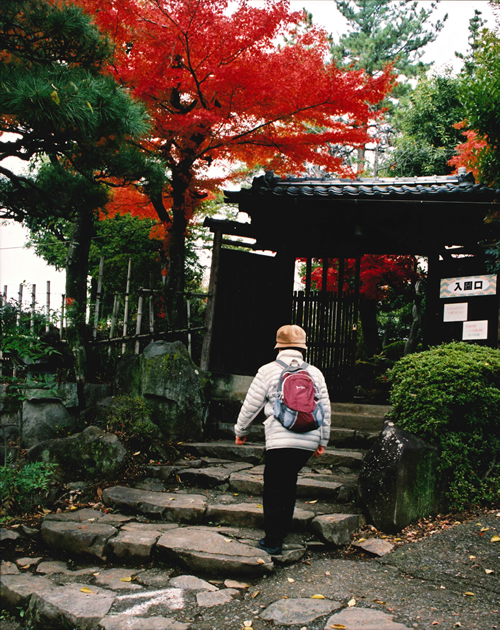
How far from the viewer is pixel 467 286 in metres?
7.70

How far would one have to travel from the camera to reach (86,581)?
4.04 metres

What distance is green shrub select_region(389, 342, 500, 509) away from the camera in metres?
5.12

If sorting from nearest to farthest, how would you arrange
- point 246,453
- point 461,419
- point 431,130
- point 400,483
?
point 400,483 → point 461,419 → point 246,453 → point 431,130

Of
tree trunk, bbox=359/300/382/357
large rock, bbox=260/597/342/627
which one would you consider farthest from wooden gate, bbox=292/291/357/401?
tree trunk, bbox=359/300/382/357

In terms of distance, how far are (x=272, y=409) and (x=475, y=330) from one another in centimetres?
454

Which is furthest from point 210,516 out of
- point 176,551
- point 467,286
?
point 467,286

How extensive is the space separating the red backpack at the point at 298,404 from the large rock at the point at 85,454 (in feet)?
8.38

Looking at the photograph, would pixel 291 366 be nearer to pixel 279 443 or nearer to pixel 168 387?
pixel 279 443

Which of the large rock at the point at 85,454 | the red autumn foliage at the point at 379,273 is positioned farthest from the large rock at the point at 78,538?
the red autumn foliage at the point at 379,273

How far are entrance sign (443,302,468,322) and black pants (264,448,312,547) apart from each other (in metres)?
4.47

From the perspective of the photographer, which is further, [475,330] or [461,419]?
[475,330]

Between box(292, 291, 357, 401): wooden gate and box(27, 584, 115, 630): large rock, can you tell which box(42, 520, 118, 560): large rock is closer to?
box(27, 584, 115, 630): large rock

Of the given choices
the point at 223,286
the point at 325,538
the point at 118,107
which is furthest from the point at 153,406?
the point at 118,107

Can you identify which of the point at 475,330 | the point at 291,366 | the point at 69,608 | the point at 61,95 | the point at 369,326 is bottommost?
the point at 69,608
